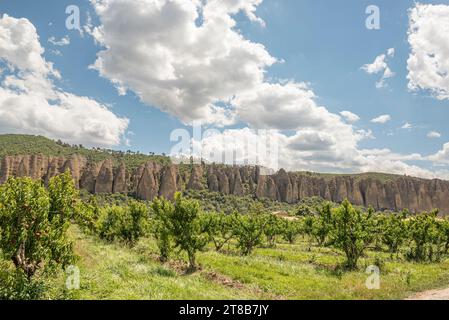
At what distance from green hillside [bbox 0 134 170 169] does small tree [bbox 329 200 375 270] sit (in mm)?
135521

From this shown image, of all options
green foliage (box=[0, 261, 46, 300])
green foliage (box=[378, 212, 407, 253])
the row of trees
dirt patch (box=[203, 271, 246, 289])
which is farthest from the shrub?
green foliage (box=[378, 212, 407, 253])

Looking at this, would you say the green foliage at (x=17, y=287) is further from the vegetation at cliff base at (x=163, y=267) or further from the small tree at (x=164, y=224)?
the small tree at (x=164, y=224)

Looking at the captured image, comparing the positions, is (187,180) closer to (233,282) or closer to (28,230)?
(233,282)

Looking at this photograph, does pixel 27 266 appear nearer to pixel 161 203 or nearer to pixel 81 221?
pixel 81 221

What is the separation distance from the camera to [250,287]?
814 inches

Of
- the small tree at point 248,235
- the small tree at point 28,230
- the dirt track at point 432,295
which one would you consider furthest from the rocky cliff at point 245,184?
the dirt track at point 432,295

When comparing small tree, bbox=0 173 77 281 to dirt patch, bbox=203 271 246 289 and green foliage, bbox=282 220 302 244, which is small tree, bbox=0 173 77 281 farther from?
green foliage, bbox=282 220 302 244

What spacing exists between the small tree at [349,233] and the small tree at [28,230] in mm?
25267

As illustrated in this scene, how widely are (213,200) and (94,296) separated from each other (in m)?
132

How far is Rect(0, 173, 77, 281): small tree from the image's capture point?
48.0 feet

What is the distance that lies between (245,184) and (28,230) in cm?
16380

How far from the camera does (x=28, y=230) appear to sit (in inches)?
599

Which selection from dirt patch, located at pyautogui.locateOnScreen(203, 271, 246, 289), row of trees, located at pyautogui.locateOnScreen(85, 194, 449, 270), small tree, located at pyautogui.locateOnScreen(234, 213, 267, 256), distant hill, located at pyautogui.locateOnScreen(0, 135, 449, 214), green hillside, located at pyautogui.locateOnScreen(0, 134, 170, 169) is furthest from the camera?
green hillside, located at pyautogui.locateOnScreen(0, 134, 170, 169)
